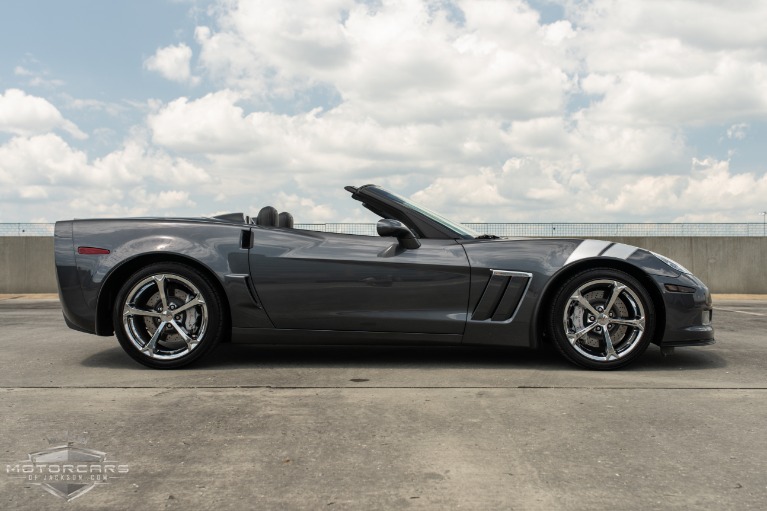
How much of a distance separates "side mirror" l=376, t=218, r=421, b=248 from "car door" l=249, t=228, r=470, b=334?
4 centimetres

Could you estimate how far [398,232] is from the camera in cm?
470

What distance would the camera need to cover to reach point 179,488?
247 cm

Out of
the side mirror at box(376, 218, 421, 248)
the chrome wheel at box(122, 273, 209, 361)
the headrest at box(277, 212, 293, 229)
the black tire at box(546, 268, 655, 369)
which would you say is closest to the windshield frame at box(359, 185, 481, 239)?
the side mirror at box(376, 218, 421, 248)

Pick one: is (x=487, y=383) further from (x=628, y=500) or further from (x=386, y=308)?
(x=628, y=500)

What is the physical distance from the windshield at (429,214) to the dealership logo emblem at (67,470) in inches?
110

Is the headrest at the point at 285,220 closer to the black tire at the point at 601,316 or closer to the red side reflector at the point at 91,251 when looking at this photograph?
the red side reflector at the point at 91,251

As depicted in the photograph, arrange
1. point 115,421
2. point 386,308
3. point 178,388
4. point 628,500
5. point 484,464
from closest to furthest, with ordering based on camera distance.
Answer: point 628,500 < point 484,464 < point 115,421 < point 178,388 < point 386,308

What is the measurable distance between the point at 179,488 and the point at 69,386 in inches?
84.1

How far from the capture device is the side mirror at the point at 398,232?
464cm

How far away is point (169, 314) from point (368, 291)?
135 centimetres

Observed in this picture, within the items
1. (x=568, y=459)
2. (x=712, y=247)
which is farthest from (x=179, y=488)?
(x=712, y=247)

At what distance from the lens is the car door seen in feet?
15.4

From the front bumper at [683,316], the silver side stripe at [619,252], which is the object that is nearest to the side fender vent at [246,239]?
the silver side stripe at [619,252]

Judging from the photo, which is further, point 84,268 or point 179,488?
point 84,268
